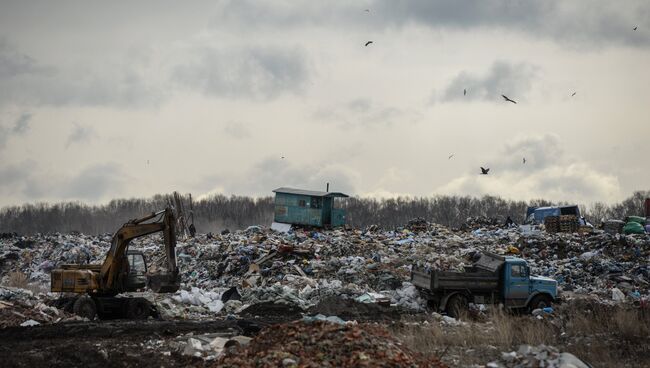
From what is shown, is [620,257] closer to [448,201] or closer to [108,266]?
[108,266]

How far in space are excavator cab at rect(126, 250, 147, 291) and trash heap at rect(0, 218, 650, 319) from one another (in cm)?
123

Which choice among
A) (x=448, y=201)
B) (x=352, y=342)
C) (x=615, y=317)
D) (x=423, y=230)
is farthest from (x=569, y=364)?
(x=448, y=201)

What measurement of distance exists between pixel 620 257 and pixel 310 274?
12155 millimetres

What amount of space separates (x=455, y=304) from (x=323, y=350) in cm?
973

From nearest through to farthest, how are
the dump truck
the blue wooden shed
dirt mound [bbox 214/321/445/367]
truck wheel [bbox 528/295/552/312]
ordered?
dirt mound [bbox 214/321/445/367] → the dump truck → truck wheel [bbox 528/295/552/312] → the blue wooden shed

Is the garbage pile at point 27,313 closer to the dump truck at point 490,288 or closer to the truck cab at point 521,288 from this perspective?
the dump truck at point 490,288

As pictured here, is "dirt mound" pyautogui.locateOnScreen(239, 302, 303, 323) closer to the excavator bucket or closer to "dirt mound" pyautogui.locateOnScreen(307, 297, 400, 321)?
"dirt mound" pyautogui.locateOnScreen(307, 297, 400, 321)

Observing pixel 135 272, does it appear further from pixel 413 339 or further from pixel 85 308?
pixel 413 339

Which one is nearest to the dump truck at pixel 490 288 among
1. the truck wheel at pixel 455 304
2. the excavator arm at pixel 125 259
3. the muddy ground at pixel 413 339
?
the truck wheel at pixel 455 304

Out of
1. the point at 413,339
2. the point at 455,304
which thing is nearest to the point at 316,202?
the point at 455,304

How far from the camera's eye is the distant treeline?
65938mm

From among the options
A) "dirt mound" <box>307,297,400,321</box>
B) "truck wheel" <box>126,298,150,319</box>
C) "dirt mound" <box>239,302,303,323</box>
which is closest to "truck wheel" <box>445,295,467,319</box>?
"dirt mound" <box>307,297,400,321</box>

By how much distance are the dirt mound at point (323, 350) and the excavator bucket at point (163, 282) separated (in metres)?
8.48

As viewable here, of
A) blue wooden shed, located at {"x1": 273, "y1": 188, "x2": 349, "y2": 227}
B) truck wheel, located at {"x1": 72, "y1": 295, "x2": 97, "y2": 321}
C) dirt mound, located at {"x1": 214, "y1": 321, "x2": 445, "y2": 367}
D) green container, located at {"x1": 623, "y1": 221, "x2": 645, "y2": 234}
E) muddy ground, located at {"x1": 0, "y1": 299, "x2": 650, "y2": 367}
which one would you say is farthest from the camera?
blue wooden shed, located at {"x1": 273, "y1": 188, "x2": 349, "y2": 227}
